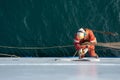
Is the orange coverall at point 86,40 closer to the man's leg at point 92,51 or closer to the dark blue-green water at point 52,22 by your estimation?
the man's leg at point 92,51

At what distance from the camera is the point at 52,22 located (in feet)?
11.2

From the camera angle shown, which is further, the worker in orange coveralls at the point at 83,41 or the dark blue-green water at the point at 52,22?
the dark blue-green water at the point at 52,22

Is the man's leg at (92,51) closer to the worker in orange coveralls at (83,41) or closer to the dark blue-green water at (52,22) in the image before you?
the worker in orange coveralls at (83,41)

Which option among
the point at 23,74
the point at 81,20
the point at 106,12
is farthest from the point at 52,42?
the point at 23,74

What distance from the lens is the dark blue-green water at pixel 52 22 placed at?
3355mm

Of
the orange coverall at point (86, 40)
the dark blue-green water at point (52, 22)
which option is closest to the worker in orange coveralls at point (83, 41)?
the orange coverall at point (86, 40)

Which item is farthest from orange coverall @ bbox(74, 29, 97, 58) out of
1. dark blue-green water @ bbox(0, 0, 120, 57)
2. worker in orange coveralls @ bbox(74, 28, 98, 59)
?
dark blue-green water @ bbox(0, 0, 120, 57)

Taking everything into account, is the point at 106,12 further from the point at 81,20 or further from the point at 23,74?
the point at 23,74

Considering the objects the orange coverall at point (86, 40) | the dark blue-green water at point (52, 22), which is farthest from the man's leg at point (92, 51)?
the dark blue-green water at point (52, 22)

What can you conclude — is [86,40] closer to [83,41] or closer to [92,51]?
[83,41]

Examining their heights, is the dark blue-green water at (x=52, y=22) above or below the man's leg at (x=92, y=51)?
above

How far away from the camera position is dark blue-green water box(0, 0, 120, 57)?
336 centimetres

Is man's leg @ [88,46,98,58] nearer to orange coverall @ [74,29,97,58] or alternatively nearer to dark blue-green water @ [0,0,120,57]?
orange coverall @ [74,29,97,58]

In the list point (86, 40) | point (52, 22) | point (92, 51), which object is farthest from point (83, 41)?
point (52, 22)
